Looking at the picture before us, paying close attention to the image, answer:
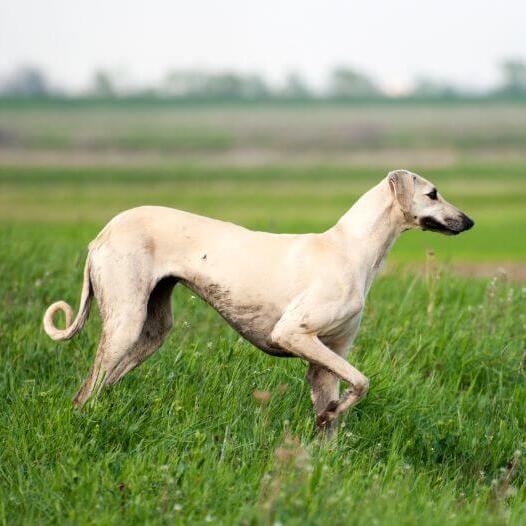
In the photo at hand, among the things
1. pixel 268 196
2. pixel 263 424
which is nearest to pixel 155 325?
pixel 263 424

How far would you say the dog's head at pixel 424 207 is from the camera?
21.9ft

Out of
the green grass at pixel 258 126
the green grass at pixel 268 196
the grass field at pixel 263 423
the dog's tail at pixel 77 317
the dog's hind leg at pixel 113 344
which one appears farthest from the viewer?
the green grass at pixel 258 126

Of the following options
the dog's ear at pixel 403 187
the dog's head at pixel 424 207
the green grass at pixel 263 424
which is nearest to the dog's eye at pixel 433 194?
the dog's head at pixel 424 207

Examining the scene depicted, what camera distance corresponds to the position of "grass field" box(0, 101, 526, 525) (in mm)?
5648

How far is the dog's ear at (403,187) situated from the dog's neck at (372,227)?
47 mm

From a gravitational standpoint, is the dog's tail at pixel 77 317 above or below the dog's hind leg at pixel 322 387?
above

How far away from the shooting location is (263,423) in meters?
6.56

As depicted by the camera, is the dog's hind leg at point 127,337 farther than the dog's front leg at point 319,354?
Yes

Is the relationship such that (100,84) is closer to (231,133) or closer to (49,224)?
(231,133)

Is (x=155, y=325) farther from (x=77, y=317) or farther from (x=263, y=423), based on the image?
(x=263, y=423)

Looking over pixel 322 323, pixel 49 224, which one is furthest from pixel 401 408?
pixel 49 224

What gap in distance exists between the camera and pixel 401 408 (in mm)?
7527

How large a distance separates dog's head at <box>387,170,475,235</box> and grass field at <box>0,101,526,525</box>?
1.24 metres

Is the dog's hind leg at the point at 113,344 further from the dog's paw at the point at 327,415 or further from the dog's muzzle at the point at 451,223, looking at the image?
the dog's muzzle at the point at 451,223
